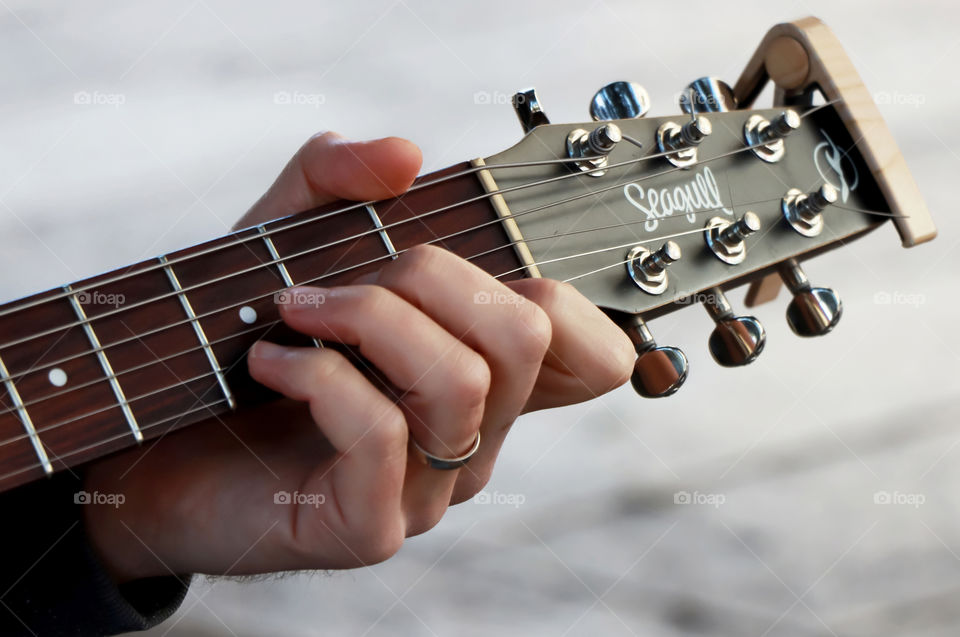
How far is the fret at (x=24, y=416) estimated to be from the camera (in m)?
0.41

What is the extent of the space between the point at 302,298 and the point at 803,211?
0.34m

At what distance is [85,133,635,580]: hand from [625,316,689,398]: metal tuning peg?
0.08ft

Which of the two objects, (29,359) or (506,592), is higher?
(29,359)

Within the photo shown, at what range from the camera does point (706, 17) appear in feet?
4.18

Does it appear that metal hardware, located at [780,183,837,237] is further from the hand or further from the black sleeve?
the black sleeve

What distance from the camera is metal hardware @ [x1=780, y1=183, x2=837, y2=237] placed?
0.53 meters

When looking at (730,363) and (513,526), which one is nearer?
(730,363)

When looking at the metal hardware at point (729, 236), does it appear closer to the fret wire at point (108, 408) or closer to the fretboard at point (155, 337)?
the fretboard at point (155, 337)

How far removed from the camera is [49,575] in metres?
0.52

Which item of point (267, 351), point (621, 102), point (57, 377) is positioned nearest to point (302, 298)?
point (267, 351)

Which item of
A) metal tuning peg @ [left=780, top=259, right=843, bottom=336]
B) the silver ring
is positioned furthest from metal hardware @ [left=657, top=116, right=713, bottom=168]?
the silver ring

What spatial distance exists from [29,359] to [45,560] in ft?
0.59

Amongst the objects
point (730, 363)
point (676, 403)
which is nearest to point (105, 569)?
point (730, 363)

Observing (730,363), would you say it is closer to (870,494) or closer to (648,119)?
(648,119)
